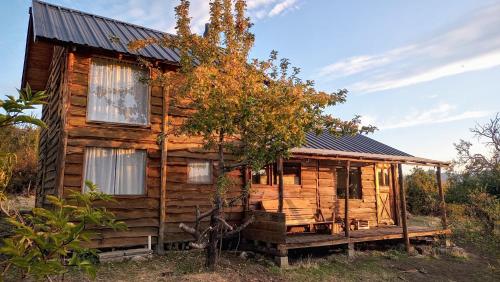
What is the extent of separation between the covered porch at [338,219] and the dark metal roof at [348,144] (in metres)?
0.62

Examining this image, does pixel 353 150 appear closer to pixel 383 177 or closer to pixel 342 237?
pixel 342 237

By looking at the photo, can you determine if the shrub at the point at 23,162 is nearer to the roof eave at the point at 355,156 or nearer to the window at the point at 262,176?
the window at the point at 262,176

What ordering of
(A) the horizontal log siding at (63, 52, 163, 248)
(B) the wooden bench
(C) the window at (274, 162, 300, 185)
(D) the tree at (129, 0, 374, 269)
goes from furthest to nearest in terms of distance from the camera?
(C) the window at (274, 162, 300, 185) → (B) the wooden bench → (A) the horizontal log siding at (63, 52, 163, 248) → (D) the tree at (129, 0, 374, 269)

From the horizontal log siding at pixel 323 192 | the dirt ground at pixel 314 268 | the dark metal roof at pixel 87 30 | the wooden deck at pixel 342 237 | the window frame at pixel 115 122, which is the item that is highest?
the dark metal roof at pixel 87 30

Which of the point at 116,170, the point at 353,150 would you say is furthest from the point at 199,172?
the point at 353,150

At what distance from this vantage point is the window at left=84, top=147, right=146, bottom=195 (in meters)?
10.8

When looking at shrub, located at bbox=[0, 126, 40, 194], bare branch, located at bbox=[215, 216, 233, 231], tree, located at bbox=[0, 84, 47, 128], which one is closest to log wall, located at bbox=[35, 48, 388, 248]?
bare branch, located at bbox=[215, 216, 233, 231]

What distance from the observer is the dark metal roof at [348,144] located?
1509cm

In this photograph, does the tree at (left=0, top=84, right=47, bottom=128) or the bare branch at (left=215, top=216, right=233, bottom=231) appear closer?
the tree at (left=0, top=84, right=47, bottom=128)

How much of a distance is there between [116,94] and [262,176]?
20.5 ft

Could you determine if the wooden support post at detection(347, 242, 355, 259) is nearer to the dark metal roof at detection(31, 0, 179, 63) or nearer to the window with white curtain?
Result: the window with white curtain

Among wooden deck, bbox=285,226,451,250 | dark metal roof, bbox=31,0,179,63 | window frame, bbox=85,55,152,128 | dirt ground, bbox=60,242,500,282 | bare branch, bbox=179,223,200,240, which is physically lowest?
dirt ground, bbox=60,242,500,282

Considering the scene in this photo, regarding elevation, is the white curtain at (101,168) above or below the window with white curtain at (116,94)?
below

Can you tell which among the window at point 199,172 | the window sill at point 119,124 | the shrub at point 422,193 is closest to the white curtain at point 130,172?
the window sill at point 119,124
